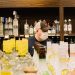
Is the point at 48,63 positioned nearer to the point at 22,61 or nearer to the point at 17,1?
the point at 22,61

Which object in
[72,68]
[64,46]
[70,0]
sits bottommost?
[72,68]

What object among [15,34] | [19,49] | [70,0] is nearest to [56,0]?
[70,0]

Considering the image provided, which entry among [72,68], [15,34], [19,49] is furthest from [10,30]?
[72,68]

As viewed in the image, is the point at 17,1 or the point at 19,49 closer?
the point at 19,49

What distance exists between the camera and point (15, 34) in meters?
3.95

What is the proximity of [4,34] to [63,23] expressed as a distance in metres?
1.06

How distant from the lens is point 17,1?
3.87 meters

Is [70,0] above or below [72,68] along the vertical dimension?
above

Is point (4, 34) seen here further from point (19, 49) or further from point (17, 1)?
point (19, 49)

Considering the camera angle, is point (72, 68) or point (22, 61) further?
point (22, 61)

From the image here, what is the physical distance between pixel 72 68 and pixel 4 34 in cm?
290

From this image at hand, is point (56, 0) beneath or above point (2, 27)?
above

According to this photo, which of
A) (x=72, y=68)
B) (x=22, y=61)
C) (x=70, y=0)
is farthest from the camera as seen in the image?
(x=70, y=0)

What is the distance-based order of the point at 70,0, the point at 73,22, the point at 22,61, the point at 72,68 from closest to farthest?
the point at 72,68 < the point at 22,61 < the point at 70,0 < the point at 73,22
